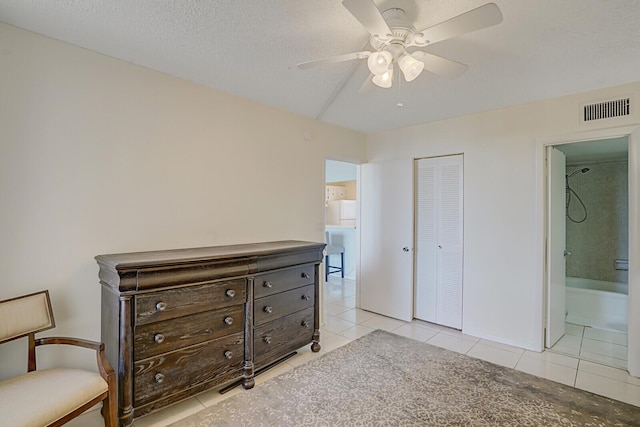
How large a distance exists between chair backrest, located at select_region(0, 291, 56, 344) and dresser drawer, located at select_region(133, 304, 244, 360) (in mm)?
540

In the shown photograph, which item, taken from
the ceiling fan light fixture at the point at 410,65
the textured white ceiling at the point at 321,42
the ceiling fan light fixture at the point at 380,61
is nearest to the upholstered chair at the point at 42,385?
the textured white ceiling at the point at 321,42

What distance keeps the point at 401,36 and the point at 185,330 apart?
2.23 metres

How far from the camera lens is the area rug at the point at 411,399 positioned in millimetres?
2006

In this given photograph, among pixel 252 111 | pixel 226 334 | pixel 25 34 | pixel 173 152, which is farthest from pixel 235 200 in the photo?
pixel 25 34

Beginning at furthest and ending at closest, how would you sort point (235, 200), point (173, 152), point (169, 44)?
point (235, 200), point (173, 152), point (169, 44)

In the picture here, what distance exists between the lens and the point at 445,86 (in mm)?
2662

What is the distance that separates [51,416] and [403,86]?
3088 millimetres

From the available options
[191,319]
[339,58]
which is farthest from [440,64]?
[191,319]

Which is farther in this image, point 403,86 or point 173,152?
point 403,86

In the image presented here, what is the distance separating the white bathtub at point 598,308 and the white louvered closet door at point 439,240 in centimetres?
159

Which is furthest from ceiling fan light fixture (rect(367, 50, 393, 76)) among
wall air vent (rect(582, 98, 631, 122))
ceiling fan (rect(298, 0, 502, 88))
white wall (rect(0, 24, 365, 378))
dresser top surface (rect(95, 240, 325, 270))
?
wall air vent (rect(582, 98, 631, 122))

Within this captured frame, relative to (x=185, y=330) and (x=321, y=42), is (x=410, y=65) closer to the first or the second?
(x=321, y=42)

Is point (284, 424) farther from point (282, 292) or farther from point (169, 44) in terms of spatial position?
point (169, 44)

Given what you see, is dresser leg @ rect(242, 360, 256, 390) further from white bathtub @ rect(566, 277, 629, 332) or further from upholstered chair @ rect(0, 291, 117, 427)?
white bathtub @ rect(566, 277, 629, 332)
